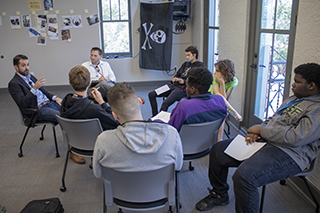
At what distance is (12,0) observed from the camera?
18.7 ft

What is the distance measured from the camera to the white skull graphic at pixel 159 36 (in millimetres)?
5965

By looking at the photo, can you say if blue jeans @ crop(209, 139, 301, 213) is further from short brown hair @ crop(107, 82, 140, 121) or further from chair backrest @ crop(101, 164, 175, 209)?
short brown hair @ crop(107, 82, 140, 121)

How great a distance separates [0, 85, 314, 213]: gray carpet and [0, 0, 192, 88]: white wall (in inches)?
119

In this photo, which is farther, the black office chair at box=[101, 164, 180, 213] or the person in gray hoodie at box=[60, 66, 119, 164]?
the person in gray hoodie at box=[60, 66, 119, 164]

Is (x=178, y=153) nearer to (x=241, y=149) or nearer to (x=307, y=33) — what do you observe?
(x=241, y=149)

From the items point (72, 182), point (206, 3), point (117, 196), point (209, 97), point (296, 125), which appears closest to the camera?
point (117, 196)

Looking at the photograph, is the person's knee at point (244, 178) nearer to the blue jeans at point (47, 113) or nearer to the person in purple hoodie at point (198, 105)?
the person in purple hoodie at point (198, 105)

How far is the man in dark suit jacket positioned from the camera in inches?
119

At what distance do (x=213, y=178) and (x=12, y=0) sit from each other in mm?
5655

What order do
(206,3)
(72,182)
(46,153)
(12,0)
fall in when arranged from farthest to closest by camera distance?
1. (12,0)
2. (206,3)
3. (46,153)
4. (72,182)

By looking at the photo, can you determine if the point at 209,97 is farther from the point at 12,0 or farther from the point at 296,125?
the point at 12,0

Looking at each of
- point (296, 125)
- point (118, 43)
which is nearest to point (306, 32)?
point (296, 125)

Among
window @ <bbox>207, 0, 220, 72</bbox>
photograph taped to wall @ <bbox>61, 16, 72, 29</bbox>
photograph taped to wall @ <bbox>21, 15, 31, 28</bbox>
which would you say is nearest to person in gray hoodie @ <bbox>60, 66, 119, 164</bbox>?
window @ <bbox>207, 0, 220, 72</bbox>

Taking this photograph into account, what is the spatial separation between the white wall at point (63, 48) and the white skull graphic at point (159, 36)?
0.30m
